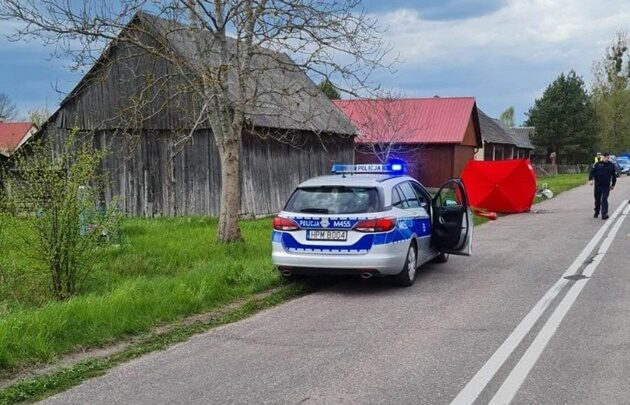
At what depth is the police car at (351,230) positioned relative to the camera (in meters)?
8.59

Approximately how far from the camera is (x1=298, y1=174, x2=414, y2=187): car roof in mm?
9133

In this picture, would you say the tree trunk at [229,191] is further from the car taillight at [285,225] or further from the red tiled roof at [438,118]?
the red tiled roof at [438,118]

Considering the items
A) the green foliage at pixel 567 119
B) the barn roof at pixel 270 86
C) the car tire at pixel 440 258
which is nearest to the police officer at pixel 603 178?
the barn roof at pixel 270 86

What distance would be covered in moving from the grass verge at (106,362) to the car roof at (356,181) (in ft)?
5.70

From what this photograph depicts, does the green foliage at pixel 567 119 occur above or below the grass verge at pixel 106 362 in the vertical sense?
above

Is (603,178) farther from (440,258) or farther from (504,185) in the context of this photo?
(440,258)

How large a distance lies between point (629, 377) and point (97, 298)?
5546 mm

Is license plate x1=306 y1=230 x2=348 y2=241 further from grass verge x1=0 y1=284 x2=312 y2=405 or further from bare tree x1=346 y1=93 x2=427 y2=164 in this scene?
bare tree x1=346 y1=93 x2=427 y2=164

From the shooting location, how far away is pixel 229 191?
1261 cm

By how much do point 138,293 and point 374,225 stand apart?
3.08 m

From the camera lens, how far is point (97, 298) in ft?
25.0

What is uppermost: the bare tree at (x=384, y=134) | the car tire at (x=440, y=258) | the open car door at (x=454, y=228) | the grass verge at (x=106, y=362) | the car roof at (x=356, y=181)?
the bare tree at (x=384, y=134)

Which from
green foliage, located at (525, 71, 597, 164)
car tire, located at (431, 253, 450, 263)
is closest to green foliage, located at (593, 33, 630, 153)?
green foliage, located at (525, 71, 597, 164)

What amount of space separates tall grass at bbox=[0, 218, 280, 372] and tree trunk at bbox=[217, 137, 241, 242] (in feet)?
1.11
